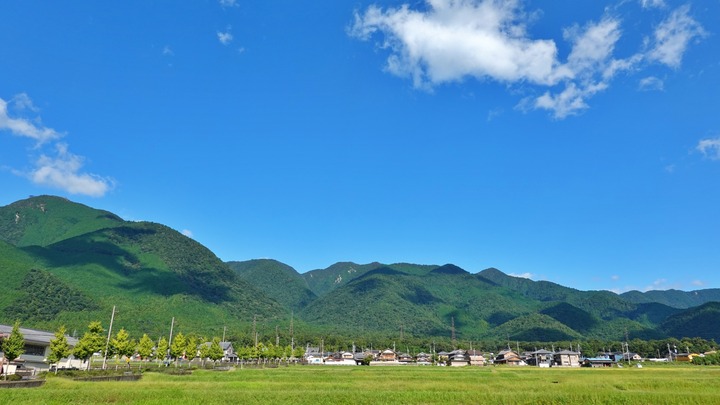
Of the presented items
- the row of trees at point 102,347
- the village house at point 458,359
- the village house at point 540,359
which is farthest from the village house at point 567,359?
the row of trees at point 102,347

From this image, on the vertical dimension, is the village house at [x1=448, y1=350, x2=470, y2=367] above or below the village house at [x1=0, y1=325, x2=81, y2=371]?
below

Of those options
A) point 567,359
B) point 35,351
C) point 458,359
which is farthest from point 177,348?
point 567,359

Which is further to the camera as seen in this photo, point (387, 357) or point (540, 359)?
point (387, 357)

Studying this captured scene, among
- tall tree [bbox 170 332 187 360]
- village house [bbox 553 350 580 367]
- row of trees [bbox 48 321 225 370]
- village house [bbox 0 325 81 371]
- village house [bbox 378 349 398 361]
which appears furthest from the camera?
village house [bbox 378 349 398 361]

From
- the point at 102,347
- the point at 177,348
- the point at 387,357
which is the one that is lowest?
the point at 387,357

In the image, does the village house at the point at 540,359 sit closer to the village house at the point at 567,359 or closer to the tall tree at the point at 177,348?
the village house at the point at 567,359

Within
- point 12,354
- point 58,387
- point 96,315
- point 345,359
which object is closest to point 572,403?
point 58,387

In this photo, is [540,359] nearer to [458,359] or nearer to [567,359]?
[567,359]

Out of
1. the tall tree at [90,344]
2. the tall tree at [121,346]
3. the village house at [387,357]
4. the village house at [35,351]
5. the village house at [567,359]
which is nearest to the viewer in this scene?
the tall tree at [90,344]

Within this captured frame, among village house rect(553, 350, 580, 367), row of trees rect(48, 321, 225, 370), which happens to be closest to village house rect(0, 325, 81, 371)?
row of trees rect(48, 321, 225, 370)

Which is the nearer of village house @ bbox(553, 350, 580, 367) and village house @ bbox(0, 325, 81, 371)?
village house @ bbox(0, 325, 81, 371)

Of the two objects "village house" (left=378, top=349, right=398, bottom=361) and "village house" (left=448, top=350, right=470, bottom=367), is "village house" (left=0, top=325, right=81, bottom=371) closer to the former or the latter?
"village house" (left=378, top=349, right=398, bottom=361)

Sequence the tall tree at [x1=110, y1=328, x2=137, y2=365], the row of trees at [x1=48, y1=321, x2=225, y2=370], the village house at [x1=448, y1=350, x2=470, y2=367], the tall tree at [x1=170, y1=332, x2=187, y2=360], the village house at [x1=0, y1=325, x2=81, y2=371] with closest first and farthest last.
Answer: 1. the row of trees at [x1=48, y1=321, x2=225, y2=370]
2. the village house at [x1=0, y1=325, x2=81, y2=371]
3. the tall tree at [x1=110, y1=328, x2=137, y2=365]
4. the tall tree at [x1=170, y1=332, x2=187, y2=360]
5. the village house at [x1=448, y1=350, x2=470, y2=367]

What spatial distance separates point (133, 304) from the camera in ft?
624
